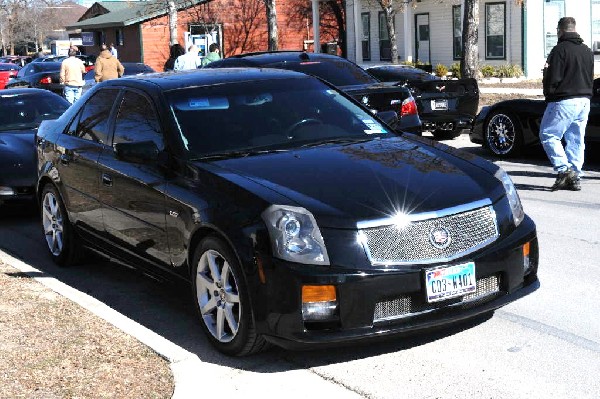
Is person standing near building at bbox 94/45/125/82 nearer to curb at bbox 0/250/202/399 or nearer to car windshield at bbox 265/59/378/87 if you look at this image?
car windshield at bbox 265/59/378/87

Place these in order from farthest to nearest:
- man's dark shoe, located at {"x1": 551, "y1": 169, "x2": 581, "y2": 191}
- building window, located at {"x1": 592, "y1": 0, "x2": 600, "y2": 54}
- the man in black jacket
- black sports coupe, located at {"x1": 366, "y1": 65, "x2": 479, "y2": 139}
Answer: building window, located at {"x1": 592, "y1": 0, "x2": 600, "y2": 54}
black sports coupe, located at {"x1": 366, "y1": 65, "x2": 479, "y2": 139}
man's dark shoe, located at {"x1": 551, "y1": 169, "x2": 581, "y2": 191}
the man in black jacket

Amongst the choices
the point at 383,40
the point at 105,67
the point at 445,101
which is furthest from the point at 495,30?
the point at 445,101

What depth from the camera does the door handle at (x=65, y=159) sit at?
752cm

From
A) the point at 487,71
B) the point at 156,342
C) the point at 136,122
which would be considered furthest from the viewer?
the point at 487,71

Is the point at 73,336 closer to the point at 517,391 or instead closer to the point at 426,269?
the point at 426,269

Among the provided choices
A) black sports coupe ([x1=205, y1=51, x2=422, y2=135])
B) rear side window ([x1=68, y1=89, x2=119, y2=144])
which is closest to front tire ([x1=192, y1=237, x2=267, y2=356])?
rear side window ([x1=68, y1=89, x2=119, y2=144])

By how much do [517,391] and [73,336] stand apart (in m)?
2.67

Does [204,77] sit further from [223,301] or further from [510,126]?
[510,126]

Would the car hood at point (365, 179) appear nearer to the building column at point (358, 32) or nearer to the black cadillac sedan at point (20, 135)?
the black cadillac sedan at point (20, 135)

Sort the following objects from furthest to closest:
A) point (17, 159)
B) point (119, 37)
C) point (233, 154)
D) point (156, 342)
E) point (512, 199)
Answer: point (119, 37), point (17, 159), point (233, 154), point (512, 199), point (156, 342)

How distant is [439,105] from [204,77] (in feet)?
28.1

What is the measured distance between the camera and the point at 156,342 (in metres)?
5.50

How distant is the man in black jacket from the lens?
10078 mm

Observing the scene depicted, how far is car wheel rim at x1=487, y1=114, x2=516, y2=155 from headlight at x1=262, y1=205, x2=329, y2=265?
8372mm
